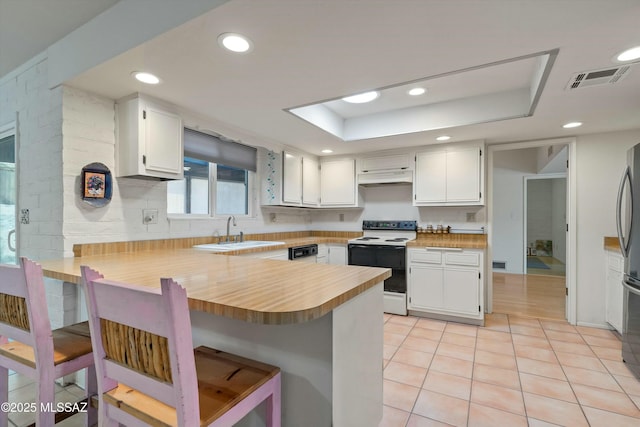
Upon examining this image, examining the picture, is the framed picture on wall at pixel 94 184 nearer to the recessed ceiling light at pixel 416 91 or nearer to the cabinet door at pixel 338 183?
the recessed ceiling light at pixel 416 91

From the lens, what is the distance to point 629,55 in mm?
1724

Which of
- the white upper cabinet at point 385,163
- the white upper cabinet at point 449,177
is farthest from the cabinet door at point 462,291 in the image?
the white upper cabinet at point 385,163

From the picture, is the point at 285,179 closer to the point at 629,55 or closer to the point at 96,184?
the point at 96,184

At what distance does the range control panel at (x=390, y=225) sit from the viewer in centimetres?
418

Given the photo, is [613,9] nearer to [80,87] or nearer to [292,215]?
[80,87]

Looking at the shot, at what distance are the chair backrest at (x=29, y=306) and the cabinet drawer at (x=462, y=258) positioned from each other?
3.39m

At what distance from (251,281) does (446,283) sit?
2.82 meters

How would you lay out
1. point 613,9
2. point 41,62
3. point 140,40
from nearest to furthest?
point 613,9 → point 140,40 → point 41,62

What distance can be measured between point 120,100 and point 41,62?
614 millimetres

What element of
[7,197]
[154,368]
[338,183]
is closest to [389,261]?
[338,183]

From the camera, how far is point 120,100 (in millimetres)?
2354

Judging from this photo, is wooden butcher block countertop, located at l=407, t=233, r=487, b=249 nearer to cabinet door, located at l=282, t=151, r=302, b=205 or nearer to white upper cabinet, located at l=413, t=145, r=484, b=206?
white upper cabinet, located at l=413, t=145, r=484, b=206

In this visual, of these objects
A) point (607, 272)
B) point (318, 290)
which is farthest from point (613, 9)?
point (607, 272)

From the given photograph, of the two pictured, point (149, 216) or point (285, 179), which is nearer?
point (149, 216)
